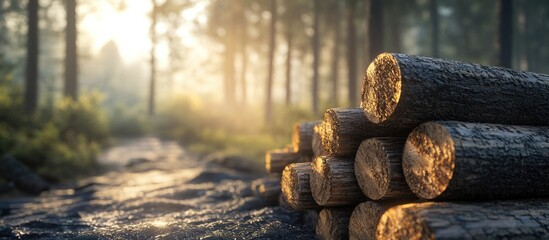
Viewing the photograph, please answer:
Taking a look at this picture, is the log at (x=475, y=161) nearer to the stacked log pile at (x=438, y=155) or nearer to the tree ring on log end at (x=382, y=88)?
the stacked log pile at (x=438, y=155)

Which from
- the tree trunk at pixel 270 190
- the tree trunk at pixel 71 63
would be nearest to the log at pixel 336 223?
the tree trunk at pixel 270 190

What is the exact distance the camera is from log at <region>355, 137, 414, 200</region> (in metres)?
3.08

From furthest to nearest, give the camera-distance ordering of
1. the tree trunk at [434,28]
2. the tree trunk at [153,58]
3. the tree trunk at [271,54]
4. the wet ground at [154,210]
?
the tree trunk at [153,58] < the tree trunk at [434,28] < the tree trunk at [271,54] < the wet ground at [154,210]

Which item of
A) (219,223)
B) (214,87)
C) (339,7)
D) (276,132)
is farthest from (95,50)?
(219,223)

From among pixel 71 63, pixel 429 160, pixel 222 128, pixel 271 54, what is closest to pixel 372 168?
pixel 429 160

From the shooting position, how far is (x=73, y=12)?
1614cm

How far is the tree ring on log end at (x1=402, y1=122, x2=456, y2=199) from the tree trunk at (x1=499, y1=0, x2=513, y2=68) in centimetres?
1382

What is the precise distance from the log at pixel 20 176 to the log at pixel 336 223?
278 inches

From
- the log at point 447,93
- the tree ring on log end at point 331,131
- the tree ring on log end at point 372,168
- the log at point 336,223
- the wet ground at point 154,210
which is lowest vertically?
the wet ground at point 154,210

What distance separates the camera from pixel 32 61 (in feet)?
47.7

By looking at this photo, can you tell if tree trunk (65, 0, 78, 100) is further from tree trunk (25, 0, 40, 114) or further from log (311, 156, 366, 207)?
log (311, 156, 366, 207)

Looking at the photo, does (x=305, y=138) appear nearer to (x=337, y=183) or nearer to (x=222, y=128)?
(x=337, y=183)

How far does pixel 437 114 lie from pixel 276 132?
566 inches

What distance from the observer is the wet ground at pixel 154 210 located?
445 centimetres
